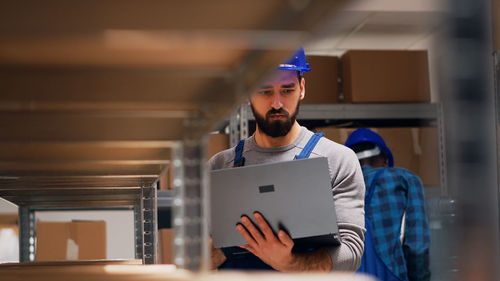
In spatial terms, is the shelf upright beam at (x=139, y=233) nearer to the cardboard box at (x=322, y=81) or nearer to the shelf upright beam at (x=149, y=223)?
the shelf upright beam at (x=149, y=223)

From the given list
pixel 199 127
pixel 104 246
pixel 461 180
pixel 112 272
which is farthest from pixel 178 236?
pixel 104 246

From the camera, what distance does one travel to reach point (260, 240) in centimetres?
140

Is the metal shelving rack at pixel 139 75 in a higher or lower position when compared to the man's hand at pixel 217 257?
higher

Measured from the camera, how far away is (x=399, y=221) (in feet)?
9.53

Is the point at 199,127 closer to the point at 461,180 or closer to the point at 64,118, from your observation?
the point at 64,118

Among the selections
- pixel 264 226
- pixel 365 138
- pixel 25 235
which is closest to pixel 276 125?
pixel 264 226

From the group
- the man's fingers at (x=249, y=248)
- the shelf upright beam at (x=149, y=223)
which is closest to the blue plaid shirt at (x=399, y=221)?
the man's fingers at (x=249, y=248)

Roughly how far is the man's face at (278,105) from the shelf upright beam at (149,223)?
0.43 meters

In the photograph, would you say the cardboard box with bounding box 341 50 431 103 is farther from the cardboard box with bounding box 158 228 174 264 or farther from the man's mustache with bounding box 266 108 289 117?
the man's mustache with bounding box 266 108 289 117

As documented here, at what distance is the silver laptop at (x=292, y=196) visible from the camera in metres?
1.34

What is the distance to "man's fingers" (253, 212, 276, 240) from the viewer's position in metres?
1.38

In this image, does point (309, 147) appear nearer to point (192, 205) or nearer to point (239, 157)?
point (239, 157)

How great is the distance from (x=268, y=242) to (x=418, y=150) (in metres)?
2.31

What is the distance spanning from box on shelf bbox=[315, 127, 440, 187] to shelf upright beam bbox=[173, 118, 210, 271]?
2.83 meters
